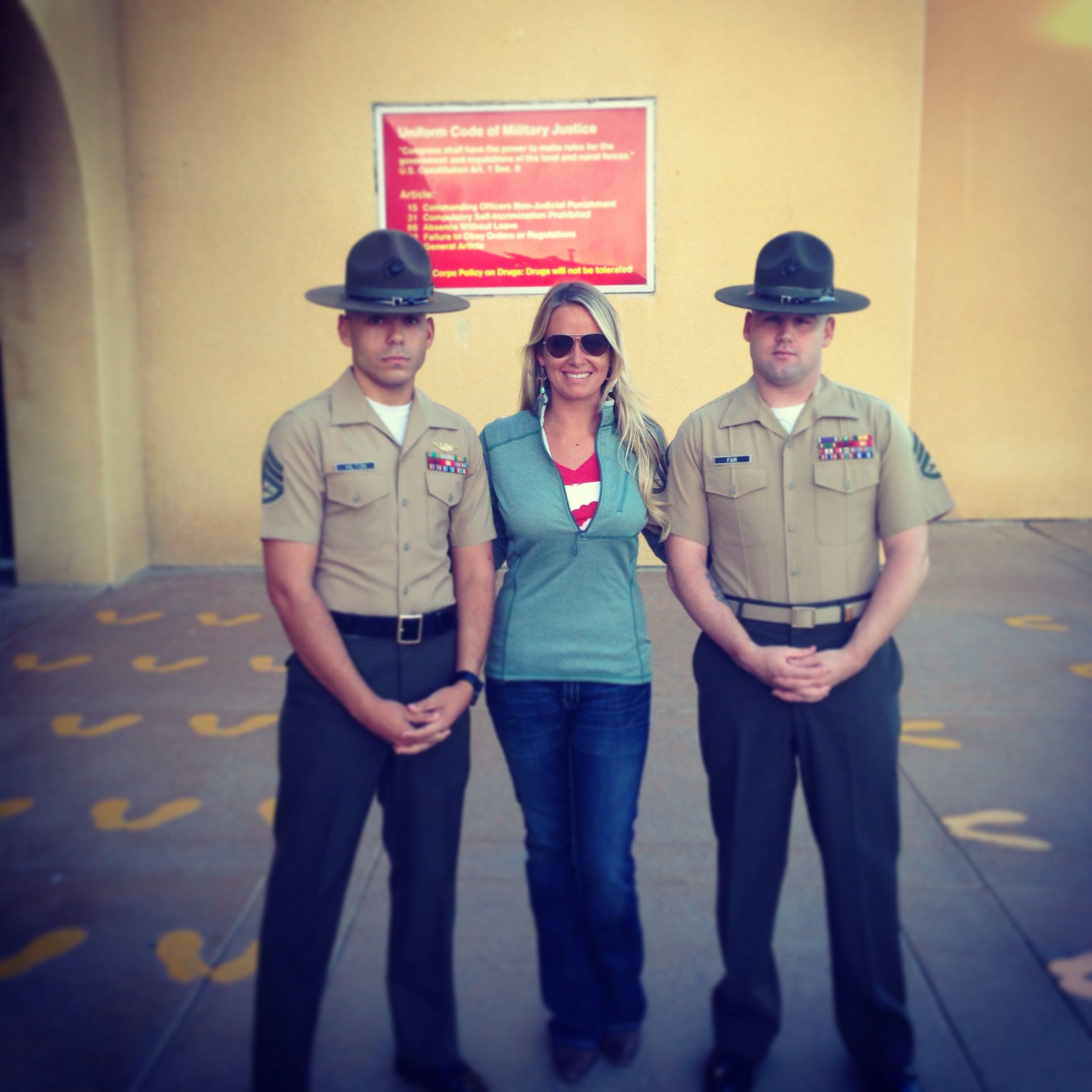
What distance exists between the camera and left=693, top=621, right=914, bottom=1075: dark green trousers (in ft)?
7.90

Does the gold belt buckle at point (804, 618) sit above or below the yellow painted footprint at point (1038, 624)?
above

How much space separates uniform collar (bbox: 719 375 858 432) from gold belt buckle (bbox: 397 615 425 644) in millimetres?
827

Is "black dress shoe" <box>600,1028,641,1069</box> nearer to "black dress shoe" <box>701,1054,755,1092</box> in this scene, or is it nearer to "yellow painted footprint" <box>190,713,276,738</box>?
"black dress shoe" <box>701,1054,755,1092</box>

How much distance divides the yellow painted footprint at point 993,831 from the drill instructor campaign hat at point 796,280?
1.97 meters

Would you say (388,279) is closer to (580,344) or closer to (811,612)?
(580,344)

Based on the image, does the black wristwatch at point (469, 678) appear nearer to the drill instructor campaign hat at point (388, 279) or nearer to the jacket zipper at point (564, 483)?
the jacket zipper at point (564, 483)

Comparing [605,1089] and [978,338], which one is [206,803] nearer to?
[605,1089]

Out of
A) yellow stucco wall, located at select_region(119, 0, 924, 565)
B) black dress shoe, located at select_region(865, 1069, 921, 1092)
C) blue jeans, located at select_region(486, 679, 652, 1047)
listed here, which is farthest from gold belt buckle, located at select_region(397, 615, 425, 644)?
yellow stucco wall, located at select_region(119, 0, 924, 565)

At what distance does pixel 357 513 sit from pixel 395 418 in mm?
237

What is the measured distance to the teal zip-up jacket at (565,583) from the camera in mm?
2477

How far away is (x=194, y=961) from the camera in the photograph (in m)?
2.92

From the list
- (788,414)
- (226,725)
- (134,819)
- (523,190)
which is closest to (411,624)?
(788,414)

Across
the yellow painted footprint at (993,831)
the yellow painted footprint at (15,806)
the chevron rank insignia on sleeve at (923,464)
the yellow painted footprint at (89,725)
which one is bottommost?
the yellow painted footprint at (993,831)

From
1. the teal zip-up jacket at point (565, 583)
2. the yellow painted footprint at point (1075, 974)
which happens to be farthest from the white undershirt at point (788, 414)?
the yellow painted footprint at point (1075, 974)
